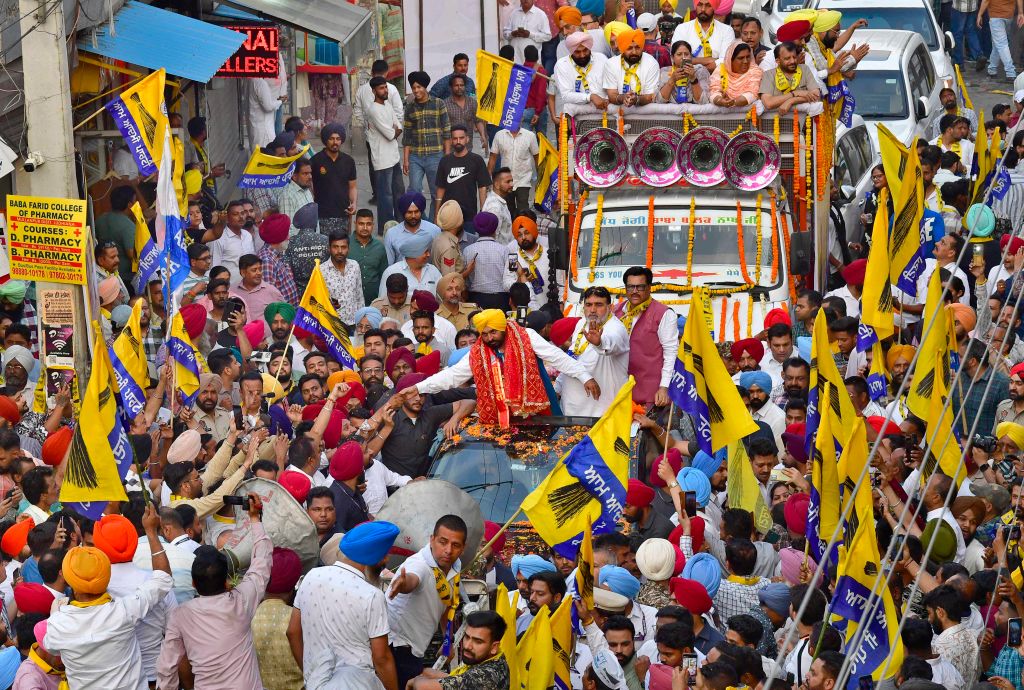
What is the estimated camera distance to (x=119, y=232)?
17.9 metres

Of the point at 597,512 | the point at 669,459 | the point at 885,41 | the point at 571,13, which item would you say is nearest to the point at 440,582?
the point at 597,512

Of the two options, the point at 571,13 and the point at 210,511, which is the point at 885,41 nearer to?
the point at 571,13

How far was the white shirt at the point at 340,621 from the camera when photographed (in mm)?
9258

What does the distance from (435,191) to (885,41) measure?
5877mm

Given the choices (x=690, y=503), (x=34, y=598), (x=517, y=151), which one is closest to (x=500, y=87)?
(x=517, y=151)

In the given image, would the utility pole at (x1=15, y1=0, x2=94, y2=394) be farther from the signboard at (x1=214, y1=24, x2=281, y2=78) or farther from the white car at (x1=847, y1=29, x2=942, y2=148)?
the white car at (x1=847, y1=29, x2=942, y2=148)

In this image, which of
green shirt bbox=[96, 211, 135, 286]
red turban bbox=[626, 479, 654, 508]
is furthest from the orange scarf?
green shirt bbox=[96, 211, 135, 286]

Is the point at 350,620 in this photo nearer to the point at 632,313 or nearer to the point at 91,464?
the point at 91,464

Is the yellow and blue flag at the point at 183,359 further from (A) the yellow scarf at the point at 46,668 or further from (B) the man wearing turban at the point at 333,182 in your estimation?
(B) the man wearing turban at the point at 333,182

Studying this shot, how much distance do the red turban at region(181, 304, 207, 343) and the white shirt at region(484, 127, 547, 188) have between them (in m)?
6.62

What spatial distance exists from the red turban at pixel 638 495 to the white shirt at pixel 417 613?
2100 mm

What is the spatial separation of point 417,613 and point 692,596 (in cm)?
146

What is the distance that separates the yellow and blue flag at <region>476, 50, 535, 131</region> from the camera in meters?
19.6

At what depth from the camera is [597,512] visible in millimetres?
10375
